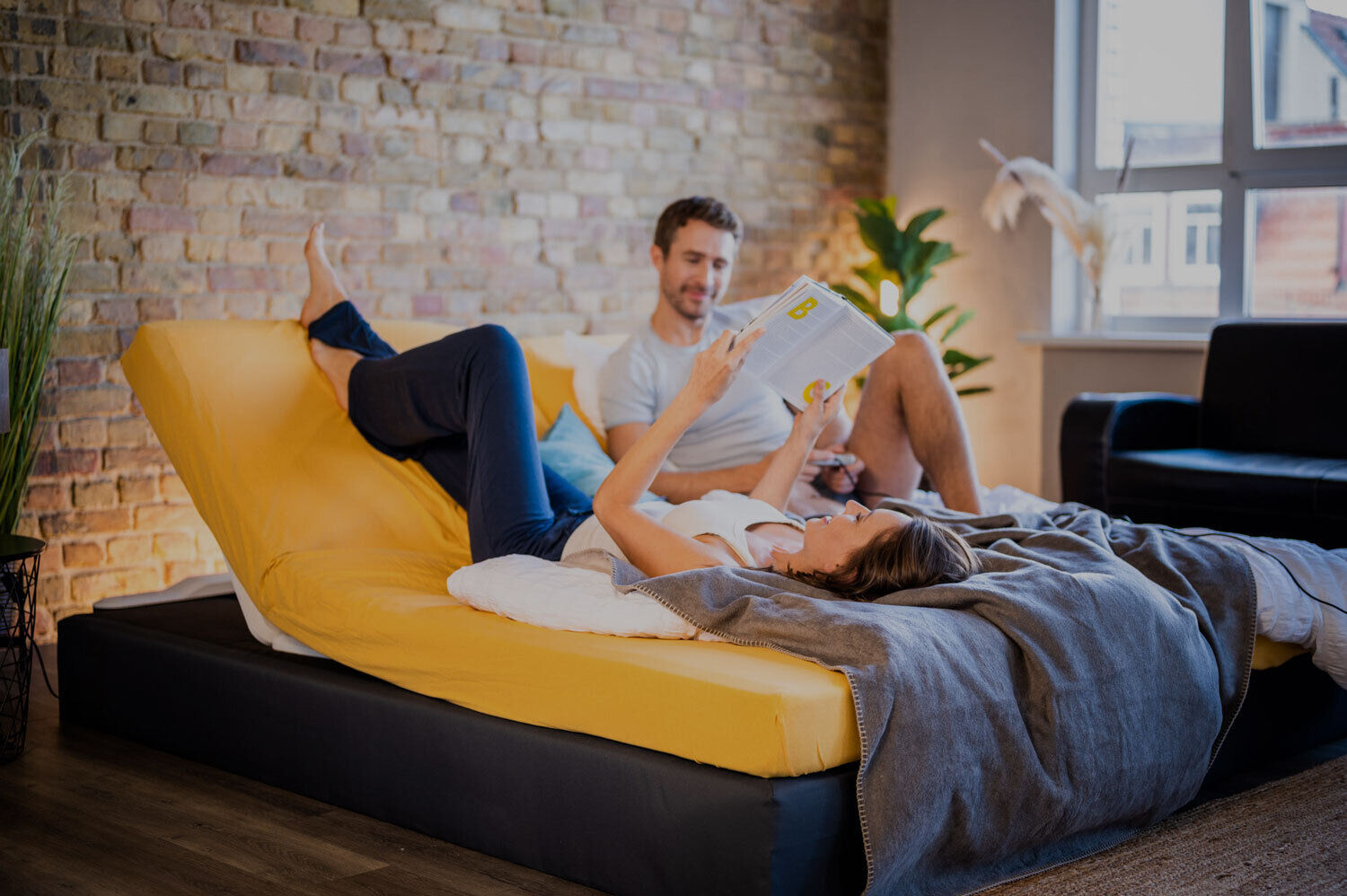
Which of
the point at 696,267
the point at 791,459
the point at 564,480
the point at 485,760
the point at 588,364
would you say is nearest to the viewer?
the point at 485,760

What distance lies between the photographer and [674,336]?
3590 mm

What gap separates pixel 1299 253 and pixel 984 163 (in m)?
1.34

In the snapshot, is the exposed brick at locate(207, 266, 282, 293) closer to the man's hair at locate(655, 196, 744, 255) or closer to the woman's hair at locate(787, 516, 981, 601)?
the man's hair at locate(655, 196, 744, 255)

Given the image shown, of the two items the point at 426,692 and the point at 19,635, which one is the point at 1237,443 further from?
the point at 19,635

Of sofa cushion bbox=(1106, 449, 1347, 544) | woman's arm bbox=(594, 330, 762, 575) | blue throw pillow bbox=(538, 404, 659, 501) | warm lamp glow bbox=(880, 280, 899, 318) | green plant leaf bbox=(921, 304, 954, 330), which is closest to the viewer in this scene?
woman's arm bbox=(594, 330, 762, 575)

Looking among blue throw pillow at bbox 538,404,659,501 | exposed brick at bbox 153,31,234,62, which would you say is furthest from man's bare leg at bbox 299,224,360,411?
exposed brick at bbox 153,31,234,62

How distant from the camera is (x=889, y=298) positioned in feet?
17.9

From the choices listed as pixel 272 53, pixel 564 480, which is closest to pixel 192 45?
pixel 272 53

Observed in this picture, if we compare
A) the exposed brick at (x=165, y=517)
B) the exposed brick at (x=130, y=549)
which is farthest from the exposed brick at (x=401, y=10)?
the exposed brick at (x=130, y=549)

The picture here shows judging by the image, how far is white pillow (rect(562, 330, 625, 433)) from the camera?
3541 millimetres

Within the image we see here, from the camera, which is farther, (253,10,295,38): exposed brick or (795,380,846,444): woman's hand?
(253,10,295,38): exposed brick

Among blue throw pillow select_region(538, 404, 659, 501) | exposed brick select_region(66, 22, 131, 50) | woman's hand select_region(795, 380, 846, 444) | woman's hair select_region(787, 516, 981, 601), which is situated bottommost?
woman's hair select_region(787, 516, 981, 601)

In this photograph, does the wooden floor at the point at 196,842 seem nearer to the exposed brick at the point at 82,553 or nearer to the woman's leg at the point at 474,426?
the woman's leg at the point at 474,426

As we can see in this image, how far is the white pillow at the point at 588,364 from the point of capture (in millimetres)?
3541
